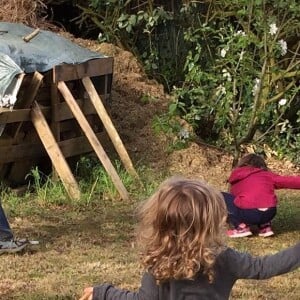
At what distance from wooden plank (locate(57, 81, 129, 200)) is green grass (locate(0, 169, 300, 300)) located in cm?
17

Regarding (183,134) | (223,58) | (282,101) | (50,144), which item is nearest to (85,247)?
(50,144)

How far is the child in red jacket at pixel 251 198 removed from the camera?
22.7ft

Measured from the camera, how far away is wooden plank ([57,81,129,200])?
8656 mm

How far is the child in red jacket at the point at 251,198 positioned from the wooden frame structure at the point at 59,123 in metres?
1.82

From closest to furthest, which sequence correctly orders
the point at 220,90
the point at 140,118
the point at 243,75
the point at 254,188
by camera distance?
the point at 254,188
the point at 243,75
the point at 220,90
the point at 140,118

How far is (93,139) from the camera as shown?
28.9 ft

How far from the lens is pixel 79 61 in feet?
30.8

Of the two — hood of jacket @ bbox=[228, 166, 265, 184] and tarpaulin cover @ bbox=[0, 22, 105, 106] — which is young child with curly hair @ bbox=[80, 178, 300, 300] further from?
tarpaulin cover @ bbox=[0, 22, 105, 106]

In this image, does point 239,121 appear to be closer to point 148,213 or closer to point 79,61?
point 79,61

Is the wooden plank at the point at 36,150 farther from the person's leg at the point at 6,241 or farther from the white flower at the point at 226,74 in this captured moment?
the person's leg at the point at 6,241

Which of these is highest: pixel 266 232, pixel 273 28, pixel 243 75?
pixel 273 28

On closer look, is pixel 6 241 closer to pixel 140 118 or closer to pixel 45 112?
pixel 45 112

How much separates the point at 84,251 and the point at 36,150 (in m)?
3.01

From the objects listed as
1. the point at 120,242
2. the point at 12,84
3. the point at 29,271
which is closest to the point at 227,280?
the point at 29,271
